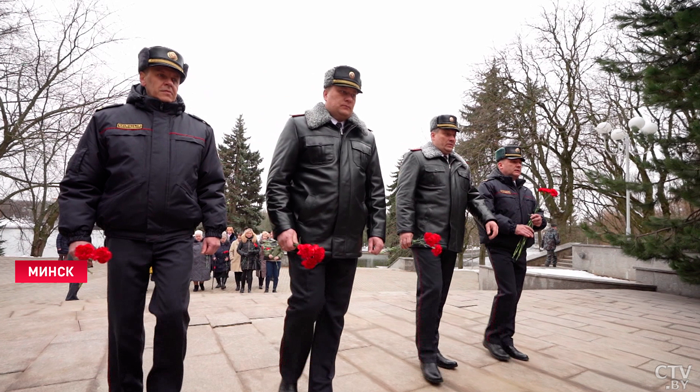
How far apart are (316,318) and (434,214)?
143 centimetres

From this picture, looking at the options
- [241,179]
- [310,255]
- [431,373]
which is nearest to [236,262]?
[431,373]

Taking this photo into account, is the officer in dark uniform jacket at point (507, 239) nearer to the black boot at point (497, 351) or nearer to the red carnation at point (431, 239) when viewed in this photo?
the black boot at point (497, 351)

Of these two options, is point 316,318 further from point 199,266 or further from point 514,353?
point 199,266

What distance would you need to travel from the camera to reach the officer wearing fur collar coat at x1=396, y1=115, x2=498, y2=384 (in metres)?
2.99

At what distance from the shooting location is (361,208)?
8.15ft

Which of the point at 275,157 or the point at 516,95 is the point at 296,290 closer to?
the point at 275,157

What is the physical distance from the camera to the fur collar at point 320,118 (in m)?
2.45

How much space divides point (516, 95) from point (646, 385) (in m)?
19.1

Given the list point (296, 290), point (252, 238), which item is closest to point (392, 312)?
point (296, 290)

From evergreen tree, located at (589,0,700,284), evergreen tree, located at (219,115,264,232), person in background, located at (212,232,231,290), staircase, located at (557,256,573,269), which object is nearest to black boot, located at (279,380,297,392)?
evergreen tree, located at (589,0,700,284)

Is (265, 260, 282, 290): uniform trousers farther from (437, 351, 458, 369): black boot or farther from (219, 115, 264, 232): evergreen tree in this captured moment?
(219, 115, 264, 232): evergreen tree

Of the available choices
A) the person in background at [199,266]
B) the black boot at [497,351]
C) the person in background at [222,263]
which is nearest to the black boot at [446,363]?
the black boot at [497,351]

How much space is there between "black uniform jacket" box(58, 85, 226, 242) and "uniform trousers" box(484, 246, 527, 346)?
2.62 m

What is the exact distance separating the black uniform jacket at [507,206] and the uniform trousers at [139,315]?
2.67m
